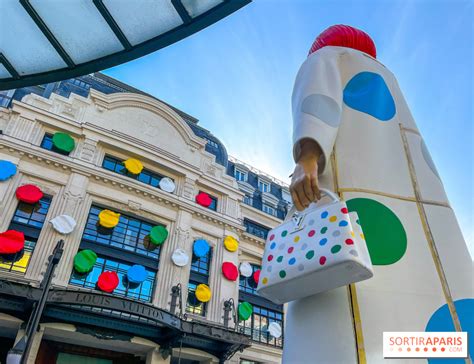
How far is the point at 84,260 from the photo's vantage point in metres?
16.0

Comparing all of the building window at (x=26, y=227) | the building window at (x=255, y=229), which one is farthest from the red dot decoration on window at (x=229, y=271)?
the building window at (x=26, y=227)

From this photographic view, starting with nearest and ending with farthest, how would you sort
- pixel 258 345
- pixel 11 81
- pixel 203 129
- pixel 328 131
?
pixel 328 131 < pixel 11 81 < pixel 258 345 < pixel 203 129

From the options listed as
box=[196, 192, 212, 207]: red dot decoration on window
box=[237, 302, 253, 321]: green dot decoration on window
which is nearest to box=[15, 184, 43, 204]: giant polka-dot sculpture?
box=[196, 192, 212, 207]: red dot decoration on window

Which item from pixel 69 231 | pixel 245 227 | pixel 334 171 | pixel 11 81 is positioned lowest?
pixel 334 171

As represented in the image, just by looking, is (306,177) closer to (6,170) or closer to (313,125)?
(313,125)

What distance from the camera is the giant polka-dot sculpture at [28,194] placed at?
53.6 ft

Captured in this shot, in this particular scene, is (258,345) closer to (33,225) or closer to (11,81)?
(33,225)

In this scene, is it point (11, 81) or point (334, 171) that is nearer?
point (334, 171)

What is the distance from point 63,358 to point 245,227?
12233 mm

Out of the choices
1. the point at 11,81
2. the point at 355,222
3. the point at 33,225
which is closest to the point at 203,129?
the point at 33,225

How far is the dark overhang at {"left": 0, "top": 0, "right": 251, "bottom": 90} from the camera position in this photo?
3182 mm

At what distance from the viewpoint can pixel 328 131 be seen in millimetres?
2545

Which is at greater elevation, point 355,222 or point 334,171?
point 334,171

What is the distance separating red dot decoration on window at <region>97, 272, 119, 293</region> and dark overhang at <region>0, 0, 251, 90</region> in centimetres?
1372
